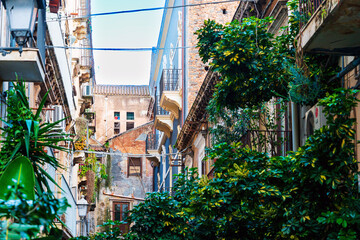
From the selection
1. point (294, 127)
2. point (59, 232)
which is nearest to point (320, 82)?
point (294, 127)

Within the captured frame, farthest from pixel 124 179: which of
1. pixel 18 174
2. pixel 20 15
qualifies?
pixel 18 174

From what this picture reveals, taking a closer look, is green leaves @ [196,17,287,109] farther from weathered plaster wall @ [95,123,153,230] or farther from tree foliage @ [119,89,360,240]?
weathered plaster wall @ [95,123,153,230]

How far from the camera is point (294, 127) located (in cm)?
1153

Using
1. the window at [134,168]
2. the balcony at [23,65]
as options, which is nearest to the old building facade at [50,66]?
the balcony at [23,65]

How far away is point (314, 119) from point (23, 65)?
433 centimetres

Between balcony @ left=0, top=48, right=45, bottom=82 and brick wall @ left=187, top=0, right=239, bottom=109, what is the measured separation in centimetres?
1481

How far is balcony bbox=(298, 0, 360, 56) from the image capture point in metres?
6.96

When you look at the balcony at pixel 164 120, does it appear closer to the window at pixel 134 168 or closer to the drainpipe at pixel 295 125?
the window at pixel 134 168

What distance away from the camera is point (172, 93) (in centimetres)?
2747

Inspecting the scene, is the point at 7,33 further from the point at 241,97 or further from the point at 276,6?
the point at 276,6

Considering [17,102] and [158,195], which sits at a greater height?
[17,102]

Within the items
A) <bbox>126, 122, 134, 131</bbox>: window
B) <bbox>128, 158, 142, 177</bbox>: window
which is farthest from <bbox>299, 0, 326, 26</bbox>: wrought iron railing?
<bbox>126, 122, 134, 131</bbox>: window

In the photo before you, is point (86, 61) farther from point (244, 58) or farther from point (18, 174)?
point (18, 174)

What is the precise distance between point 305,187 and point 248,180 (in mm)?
1106
